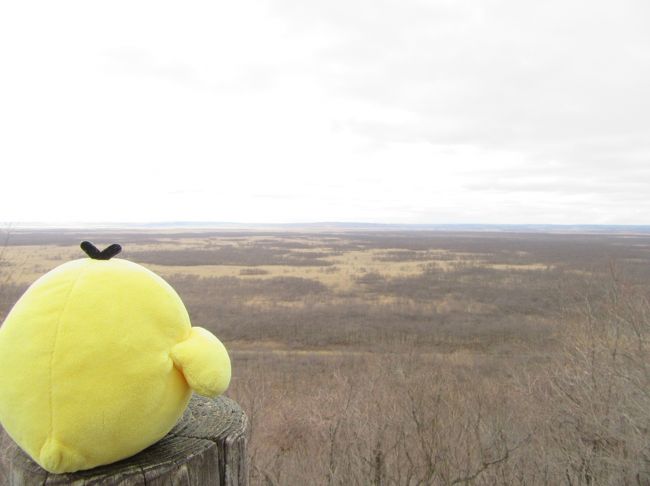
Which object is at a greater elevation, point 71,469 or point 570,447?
point 71,469

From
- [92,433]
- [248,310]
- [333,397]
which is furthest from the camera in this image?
[248,310]

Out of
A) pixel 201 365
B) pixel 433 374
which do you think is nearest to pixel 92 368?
pixel 201 365

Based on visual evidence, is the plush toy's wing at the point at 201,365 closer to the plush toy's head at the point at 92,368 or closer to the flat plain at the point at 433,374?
the plush toy's head at the point at 92,368

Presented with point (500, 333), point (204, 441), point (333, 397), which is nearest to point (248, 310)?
point (500, 333)

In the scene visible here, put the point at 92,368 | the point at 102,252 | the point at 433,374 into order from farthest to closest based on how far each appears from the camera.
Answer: the point at 433,374
the point at 102,252
the point at 92,368

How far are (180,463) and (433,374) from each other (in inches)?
352

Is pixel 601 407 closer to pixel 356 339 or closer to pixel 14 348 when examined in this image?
pixel 14 348

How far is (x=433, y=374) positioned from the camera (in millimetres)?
9383

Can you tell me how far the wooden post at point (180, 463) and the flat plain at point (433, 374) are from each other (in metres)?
3.46

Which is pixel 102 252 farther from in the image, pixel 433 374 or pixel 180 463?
pixel 433 374

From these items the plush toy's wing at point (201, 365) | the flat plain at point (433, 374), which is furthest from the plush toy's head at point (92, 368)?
the flat plain at point (433, 374)

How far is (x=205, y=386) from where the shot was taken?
1.16 meters

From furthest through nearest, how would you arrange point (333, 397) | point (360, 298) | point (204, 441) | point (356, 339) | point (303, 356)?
point (360, 298) < point (356, 339) < point (303, 356) < point (333, 397) < point (204, 441)

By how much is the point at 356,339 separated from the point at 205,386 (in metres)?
15.1
